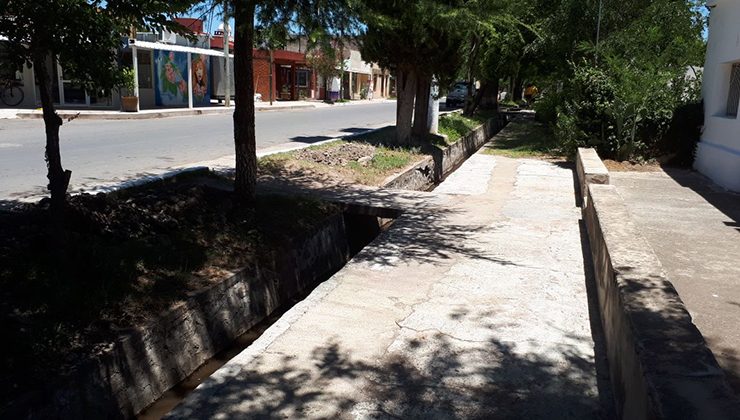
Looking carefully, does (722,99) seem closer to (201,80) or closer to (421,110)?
(421,110)

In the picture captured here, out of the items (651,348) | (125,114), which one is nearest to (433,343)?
(651,348)

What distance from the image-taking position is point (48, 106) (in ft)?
15.8

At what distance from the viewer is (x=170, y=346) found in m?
4.72

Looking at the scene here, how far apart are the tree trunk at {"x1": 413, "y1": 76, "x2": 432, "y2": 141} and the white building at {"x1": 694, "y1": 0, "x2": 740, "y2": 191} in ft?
21.4

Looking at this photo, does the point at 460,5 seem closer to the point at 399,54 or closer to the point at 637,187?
the point at 399,54

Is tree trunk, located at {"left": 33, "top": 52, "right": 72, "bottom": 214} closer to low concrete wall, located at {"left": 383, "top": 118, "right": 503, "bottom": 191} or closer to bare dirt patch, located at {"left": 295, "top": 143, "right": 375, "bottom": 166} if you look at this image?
low concrete wall, located at {"left": 383, "top": 118, "right": 503, "bottom": 191}

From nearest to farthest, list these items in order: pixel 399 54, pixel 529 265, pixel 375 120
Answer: pixel 529 265 < pixel 399 54 < pixel 375 120

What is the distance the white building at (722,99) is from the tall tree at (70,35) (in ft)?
34.1

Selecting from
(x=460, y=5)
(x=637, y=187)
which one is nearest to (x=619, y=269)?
(x=637, y=187)

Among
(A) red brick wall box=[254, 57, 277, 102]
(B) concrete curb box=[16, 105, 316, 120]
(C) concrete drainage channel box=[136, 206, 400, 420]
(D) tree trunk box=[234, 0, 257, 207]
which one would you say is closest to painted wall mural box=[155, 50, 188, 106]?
(B) concrete curb box=[16, 105, 316, 120]

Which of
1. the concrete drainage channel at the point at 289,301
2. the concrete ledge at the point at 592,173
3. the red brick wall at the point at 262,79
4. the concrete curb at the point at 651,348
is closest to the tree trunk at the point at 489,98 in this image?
the red brick wall at the point at 262,79

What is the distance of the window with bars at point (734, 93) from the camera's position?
12.4m

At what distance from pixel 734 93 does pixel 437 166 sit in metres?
6.50

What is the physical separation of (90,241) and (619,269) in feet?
14.4
